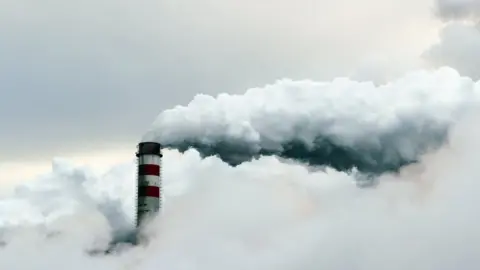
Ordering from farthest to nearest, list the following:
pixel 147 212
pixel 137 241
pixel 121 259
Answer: pixel 121 259, pixel 137 241, pixel 147 212

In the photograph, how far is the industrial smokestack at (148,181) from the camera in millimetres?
97625

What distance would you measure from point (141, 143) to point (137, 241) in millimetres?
17348

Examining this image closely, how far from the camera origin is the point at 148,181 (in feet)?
323

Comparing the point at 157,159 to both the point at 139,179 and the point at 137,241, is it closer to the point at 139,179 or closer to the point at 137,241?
the point at 139,179

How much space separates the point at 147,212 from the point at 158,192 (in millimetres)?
3530

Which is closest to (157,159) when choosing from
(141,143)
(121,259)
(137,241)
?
(141,143)

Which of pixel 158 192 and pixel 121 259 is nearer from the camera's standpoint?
pixel 158 192

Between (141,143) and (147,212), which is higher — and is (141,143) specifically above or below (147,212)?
above

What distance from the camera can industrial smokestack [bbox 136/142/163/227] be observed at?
320 feet

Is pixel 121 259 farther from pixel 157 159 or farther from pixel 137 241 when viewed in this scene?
pixel 157 159

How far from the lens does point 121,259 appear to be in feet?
394

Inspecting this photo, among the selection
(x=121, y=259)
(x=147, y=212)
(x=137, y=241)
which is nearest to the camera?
(x=147, y=212)

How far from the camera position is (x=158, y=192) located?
98.9 metres

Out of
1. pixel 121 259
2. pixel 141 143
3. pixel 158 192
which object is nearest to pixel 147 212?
pixel 158 192
